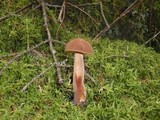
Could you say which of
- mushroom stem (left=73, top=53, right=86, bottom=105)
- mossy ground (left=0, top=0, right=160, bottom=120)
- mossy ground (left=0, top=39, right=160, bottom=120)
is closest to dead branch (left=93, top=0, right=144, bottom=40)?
mossy ground (left=0, top=0, right=160, bottom=120)

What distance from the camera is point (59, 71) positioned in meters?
1.62

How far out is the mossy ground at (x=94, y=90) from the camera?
150 centimetres

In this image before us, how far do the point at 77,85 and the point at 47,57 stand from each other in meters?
0.32

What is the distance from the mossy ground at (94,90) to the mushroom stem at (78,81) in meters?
0.04

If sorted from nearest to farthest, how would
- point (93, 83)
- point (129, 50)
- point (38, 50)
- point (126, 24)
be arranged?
point (93, 83) → point (38, 50) → point (129, 50) → point (126, 24)

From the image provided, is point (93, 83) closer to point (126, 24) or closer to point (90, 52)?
point (90, 52)

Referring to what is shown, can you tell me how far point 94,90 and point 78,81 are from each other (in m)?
0.12

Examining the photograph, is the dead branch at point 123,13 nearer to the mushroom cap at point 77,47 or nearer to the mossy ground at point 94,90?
the mossy ground at point 94,90

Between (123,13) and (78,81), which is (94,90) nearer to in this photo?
(78,81)

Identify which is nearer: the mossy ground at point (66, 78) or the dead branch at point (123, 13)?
the mossy ground at point (66, 78)

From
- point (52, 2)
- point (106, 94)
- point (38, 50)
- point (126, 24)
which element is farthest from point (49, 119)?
point (126, 24)

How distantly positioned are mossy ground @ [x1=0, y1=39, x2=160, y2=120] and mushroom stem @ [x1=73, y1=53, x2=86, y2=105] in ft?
0.14

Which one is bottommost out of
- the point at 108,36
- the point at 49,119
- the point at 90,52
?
the point at 49,119

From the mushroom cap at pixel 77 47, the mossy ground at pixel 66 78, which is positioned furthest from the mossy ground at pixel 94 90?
the mushroom cap at pixel 77 47
